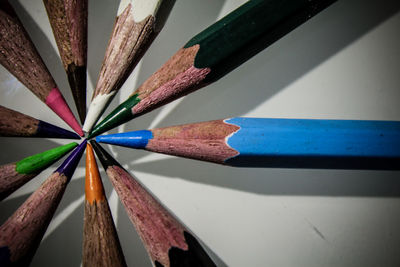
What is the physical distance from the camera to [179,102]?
17.1 inches

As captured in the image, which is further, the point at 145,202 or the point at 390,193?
the point at 390,193

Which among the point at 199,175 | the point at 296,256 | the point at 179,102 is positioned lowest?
the point at 296,256

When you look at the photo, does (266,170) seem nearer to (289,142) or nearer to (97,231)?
(289,142)

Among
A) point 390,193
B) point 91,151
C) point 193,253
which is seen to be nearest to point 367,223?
point 390,193

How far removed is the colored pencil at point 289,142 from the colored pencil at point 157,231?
73 millimetres

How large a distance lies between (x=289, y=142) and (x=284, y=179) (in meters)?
0.14

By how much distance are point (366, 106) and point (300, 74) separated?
130 millimetres

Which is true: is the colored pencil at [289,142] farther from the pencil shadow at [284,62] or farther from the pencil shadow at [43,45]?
the pencil shadow at [43,45]

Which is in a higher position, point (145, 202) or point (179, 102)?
point (179, 102)

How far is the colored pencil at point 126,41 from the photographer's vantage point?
32cm

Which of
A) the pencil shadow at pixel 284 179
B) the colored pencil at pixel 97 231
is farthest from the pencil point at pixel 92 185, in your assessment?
the pencil shadow at pixel 284 179

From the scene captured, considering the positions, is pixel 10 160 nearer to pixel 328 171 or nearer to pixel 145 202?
pixel 145 202

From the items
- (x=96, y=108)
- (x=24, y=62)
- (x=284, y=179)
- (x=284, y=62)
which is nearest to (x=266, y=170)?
(x=284, y=179)

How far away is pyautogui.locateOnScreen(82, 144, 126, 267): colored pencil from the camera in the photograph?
0.31 meters
